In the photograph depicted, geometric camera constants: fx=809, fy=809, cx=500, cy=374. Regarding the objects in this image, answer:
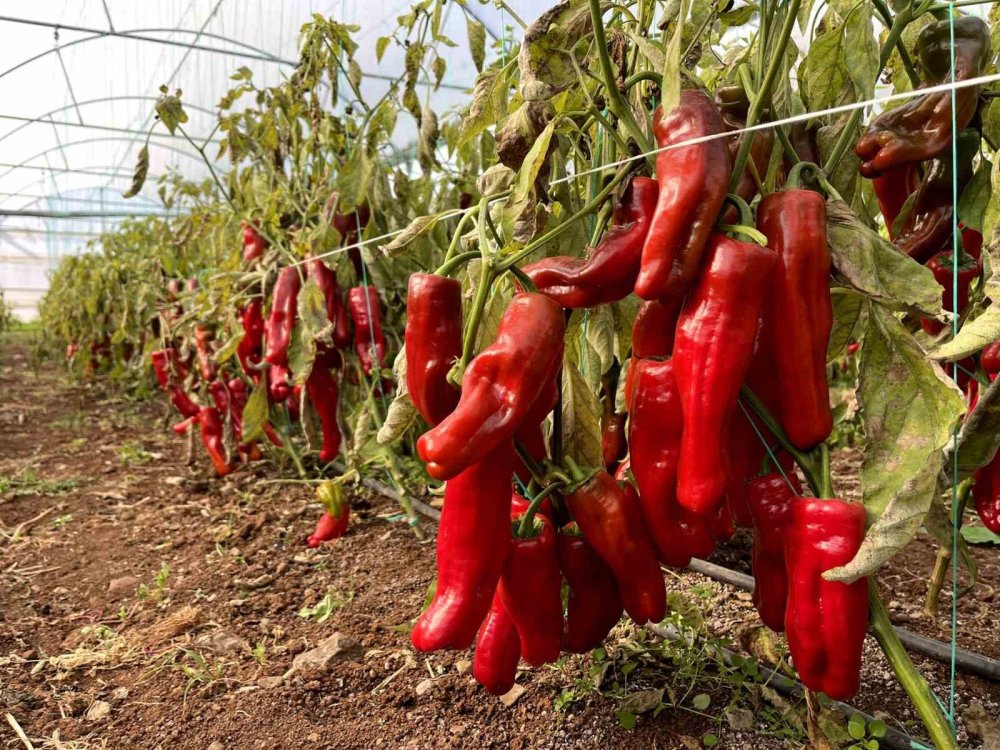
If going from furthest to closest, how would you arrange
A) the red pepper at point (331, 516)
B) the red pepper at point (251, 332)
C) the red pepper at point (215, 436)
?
the red pepper at point (215, 436), the red pepper at point (251, 332), the red pepper at point (331, 516)

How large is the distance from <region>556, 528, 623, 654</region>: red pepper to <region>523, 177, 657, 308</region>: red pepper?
1.20 ft

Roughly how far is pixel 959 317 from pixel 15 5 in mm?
8964

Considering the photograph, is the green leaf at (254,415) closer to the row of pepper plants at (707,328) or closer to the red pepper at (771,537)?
the row of pepper plants at (707,328)

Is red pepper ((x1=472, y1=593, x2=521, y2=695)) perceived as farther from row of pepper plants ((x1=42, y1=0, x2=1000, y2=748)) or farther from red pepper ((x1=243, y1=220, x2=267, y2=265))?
red pepper ((x1=243, y1=220, x2=267, y2=265))

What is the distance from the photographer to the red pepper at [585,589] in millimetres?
1164

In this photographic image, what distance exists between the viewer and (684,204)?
92 centimetres

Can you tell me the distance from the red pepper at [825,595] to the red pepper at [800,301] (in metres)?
0.11

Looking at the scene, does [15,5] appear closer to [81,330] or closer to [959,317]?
[81,330]

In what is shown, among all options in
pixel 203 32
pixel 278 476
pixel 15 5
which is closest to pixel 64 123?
pixel 15 5

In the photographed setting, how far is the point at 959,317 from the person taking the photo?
126cm

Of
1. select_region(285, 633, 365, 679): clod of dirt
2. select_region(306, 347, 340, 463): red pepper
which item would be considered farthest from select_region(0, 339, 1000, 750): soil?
select_region(306, 347, 340, 463): red pepper

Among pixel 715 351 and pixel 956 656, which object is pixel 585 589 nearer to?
pixel 715 351

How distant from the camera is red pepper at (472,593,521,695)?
1.21m

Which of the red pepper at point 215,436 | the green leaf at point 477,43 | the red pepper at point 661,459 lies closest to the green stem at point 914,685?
the red pepper at point 661,459
